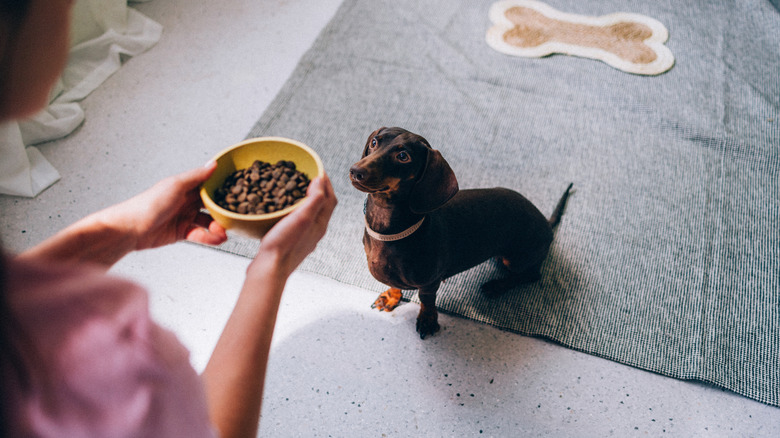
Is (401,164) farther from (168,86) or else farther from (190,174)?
(168,86)

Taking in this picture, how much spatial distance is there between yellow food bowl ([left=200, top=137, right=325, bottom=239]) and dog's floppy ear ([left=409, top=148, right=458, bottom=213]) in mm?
192

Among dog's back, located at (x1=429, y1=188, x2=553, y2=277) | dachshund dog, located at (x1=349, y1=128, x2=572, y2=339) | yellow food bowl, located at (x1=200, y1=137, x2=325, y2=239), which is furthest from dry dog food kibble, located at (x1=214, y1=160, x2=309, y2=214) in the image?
dog's back, located at (x1=429, y1=188, x2=553, y2=277)

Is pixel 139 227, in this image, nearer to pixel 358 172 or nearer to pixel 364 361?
pixel 358 172

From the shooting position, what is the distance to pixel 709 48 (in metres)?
1.99

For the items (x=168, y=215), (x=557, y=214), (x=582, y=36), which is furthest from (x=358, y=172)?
(x=582, y=36)

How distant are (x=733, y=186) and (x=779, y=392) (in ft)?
2.27

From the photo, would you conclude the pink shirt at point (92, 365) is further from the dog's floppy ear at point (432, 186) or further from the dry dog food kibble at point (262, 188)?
the dog's floppy ear at point (432, 186)

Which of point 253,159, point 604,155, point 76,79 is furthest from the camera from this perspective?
point 76,79

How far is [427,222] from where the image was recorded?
1018 millimetres

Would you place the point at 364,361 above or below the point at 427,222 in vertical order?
below

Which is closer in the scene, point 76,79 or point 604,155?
point 604,155

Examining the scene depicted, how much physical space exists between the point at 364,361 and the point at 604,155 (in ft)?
3.60

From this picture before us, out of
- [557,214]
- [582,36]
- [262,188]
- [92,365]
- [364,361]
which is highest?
[92,365]

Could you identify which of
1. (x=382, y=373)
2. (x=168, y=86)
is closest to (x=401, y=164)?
(x=382, y=373)
